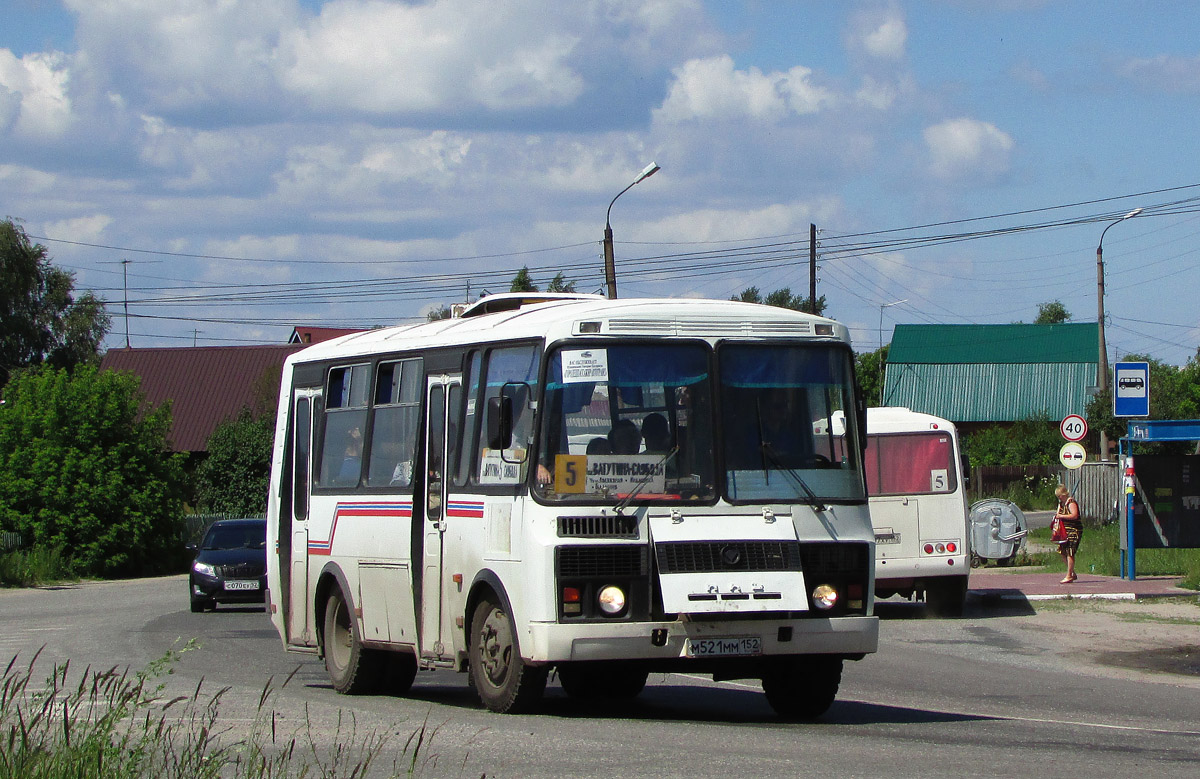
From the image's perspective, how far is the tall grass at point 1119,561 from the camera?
1112 inches

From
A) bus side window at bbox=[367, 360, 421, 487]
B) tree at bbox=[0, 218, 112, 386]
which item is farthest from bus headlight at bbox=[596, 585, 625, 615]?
tree at bbox=[0, 218, 112, 386]

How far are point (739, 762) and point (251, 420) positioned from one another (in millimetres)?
47560

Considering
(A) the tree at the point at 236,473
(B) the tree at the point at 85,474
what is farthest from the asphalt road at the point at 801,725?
(A) the tree at the point at 236,473

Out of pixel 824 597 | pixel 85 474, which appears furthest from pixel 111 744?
pixel 85 474

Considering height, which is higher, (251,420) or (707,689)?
(251,420)

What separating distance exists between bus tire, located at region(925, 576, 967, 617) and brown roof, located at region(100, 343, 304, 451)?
162 ft

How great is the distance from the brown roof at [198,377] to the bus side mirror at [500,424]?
5898cm

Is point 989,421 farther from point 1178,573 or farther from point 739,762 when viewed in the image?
point 739,762

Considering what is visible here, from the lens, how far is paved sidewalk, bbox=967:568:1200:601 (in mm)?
23667

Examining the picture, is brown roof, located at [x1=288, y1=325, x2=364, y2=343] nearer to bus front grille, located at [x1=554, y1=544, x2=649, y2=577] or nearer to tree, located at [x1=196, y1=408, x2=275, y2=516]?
tree, located at [x1=196, y1=408, x2=275, y2=516]

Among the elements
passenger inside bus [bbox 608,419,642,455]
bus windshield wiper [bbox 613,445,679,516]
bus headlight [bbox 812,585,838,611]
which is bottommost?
bus headlight [bbox 812,585,838,611]

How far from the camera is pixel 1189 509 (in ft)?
90.8

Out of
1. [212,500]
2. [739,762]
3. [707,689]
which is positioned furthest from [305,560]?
[212,500]

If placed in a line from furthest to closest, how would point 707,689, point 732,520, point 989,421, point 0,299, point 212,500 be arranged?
1. point 989,421
2. point 0,299
3. point 212,500
4. point 707,689
5. point 732,520
